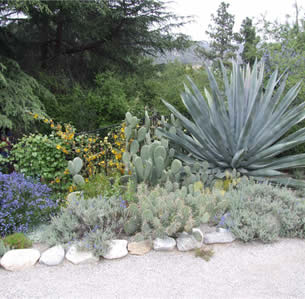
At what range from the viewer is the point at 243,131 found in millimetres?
4359

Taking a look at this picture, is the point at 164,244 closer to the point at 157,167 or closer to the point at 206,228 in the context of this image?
the point at 206,228

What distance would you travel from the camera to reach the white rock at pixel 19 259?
273 centimetres

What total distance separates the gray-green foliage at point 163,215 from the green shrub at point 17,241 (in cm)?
92

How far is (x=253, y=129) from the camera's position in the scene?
467 centimetres

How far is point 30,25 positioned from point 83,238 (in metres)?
7.85

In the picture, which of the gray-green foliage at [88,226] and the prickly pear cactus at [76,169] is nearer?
the gray-green foliage at [88,226]

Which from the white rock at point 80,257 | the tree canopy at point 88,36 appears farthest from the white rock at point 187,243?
the tree canopy at point 88,36

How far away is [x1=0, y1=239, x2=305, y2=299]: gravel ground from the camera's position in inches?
95.7

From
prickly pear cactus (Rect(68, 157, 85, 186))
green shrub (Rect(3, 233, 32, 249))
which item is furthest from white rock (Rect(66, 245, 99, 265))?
prickly pear cactus (Rect(68, 157, 85, 186))

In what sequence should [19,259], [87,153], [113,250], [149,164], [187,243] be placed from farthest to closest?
[87,153], [149,164], [187,243], [113,250], [19,259]

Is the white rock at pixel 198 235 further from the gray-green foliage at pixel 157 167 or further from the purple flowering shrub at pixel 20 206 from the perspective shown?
the purple flowering shrub at pixel 20 206

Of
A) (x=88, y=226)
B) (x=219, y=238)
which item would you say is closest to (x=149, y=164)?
(x=88, y=226)

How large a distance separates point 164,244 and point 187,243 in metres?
0.22

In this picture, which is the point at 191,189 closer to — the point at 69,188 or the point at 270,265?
the point at 270,265
